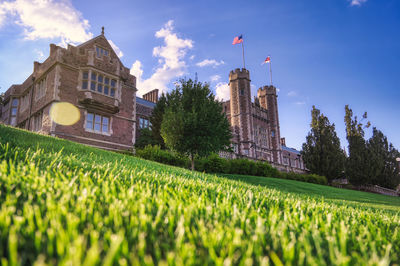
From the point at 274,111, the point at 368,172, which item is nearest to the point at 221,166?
the point at 368,172

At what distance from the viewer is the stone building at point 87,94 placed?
56.9ft

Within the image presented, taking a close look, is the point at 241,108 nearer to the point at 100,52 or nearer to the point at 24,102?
the point at 100,52

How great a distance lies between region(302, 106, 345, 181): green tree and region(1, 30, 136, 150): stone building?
72.4 ft

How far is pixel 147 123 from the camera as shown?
87.6 ft

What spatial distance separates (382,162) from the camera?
98.1 feet

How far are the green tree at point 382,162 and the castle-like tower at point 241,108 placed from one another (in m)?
15.0

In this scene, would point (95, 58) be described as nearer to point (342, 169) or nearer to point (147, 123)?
point (147, 123)

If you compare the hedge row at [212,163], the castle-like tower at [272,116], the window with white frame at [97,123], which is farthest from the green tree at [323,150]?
the window with white frame at [97,123]

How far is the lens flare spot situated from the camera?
16.6 meters

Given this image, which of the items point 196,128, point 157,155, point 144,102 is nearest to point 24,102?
point 144,102

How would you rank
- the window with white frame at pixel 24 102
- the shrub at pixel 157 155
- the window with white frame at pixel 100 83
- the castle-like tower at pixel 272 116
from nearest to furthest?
the shrub at pixel 157 155 < the window with white frame at pixel 100 83 < the window with white frame at pixel 24 102 < the castle-like tower at pixel 272 116

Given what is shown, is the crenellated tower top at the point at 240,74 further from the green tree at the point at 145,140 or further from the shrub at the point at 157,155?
the shrub at the point at 157,155

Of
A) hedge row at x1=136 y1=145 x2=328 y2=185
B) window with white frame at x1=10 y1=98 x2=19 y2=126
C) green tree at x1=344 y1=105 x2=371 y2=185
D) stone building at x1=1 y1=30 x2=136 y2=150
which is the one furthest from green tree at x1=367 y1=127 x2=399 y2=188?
window with white frame at x1=10 y1=98 x2=19 y2=126

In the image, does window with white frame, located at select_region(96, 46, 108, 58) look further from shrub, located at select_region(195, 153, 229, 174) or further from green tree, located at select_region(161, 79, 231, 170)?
shrub, located at select_region(195, 153, 229, 174)
